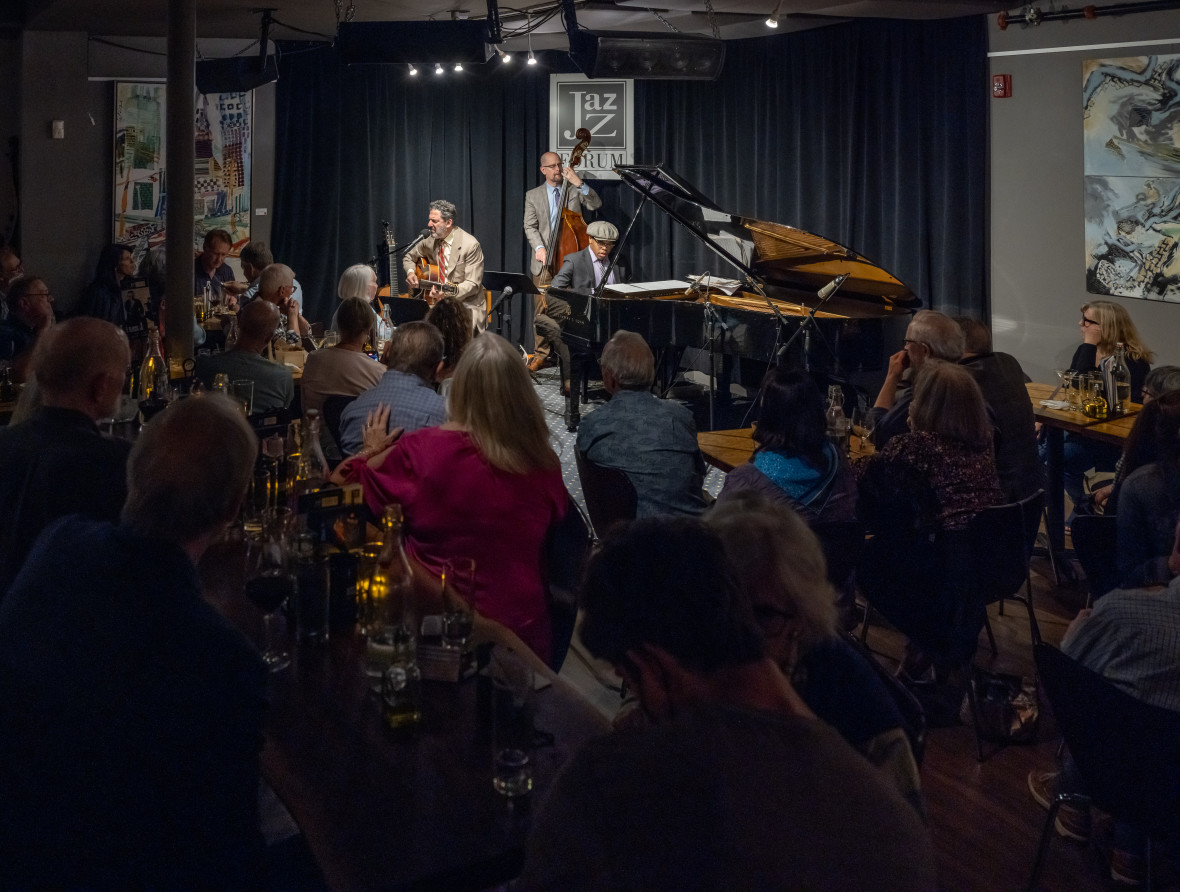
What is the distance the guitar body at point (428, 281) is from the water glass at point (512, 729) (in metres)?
7.41

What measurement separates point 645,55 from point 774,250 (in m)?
1.46

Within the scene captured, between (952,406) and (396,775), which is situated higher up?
(952,406)

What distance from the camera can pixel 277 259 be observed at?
11.6 metres

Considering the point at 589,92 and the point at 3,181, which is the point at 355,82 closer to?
the point at 589,92

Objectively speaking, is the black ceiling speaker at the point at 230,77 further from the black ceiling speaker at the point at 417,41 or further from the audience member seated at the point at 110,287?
the black ceiling speaker at the point at 417,41

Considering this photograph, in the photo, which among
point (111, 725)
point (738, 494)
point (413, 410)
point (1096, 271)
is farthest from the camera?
point (1096, 271)

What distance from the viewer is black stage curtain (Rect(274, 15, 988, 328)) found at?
8375 mm

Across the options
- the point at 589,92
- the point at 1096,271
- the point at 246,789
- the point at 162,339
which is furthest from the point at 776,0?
the point at 246,789

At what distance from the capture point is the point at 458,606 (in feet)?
7.30

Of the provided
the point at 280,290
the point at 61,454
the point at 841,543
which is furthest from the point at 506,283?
the point at 61,454

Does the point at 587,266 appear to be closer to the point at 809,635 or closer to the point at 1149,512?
the point at 1149,512

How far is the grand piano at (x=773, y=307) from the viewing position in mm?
6980

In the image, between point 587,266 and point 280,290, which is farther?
point 587,266

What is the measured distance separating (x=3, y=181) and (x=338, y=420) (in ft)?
23.7
